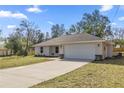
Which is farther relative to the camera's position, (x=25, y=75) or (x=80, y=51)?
(x=80, y=51)

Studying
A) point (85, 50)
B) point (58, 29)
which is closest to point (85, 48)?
point (85, 50)

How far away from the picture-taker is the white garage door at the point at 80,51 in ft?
76.7

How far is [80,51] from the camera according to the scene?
2430 centimetres

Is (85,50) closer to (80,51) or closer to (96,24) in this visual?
(80,51)

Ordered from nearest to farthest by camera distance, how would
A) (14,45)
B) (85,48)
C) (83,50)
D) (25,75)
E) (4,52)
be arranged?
1. (25,75)
2. (85,48)
3. (83,50)
4. (14,45)
5. (4,52)

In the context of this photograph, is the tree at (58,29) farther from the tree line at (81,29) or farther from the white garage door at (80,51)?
the white garage door at (80,51)

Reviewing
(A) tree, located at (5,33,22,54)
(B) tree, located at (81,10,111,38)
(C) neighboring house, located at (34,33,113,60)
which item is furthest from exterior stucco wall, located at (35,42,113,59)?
(B) tree, located at (81,10,111,38)

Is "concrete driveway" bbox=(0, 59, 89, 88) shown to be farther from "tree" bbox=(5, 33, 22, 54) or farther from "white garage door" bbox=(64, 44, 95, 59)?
"tree" bbox=(5, 33, 22, 54)

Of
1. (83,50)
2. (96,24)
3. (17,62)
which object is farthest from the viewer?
(96,24)

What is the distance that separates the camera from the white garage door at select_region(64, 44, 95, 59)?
76.7 ft

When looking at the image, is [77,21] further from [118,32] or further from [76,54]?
[76,54]

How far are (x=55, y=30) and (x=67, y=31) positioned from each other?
12.4 ft

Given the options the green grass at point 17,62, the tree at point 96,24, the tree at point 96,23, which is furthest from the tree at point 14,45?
the green grass at point 17,62
